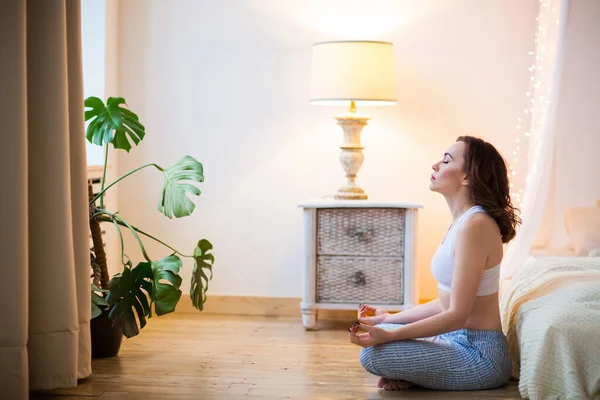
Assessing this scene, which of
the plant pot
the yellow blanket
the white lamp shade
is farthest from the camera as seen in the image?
the white lamp shade

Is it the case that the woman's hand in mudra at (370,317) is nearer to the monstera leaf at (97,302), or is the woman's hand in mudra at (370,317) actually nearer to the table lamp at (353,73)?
the monstera leaf at (97,302)

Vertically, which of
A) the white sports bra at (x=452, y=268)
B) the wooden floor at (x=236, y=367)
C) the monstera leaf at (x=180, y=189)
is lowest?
the wooden floor at (x=236, y=367)

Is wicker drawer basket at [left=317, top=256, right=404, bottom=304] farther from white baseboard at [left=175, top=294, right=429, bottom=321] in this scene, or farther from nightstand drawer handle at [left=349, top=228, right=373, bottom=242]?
white baseboard at [left=175, top=294, right=429, bottom=321]

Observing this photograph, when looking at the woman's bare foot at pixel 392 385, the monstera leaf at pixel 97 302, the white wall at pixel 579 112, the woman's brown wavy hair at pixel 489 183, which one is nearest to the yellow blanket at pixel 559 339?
the woman's brown wavy hair at pixel 489 183

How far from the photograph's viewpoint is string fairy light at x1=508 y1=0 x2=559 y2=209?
3.78 m

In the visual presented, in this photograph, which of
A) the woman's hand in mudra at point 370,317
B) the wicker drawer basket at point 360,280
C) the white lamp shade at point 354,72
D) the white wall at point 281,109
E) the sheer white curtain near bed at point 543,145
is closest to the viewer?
the woman's hand in mudra at point 370,317

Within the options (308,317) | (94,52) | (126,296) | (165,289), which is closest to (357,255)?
(308,317)

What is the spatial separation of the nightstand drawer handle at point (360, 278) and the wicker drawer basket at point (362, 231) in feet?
0.32

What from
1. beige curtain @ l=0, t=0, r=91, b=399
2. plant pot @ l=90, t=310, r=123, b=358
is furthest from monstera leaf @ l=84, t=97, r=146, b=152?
plant pot @ l=90, t=310, r=123, b=358

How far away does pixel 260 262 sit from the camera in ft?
15.1

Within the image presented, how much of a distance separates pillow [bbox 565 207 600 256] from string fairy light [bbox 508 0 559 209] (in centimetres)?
22

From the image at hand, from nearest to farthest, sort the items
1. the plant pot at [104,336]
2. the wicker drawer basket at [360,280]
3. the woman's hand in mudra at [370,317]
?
the woman's hand in mudra at [370,317]
the plant pot at [104,336]
the wicker drawer basket at [360,280]

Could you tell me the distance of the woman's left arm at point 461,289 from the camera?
278 centimetres

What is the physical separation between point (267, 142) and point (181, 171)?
42.1 inches
